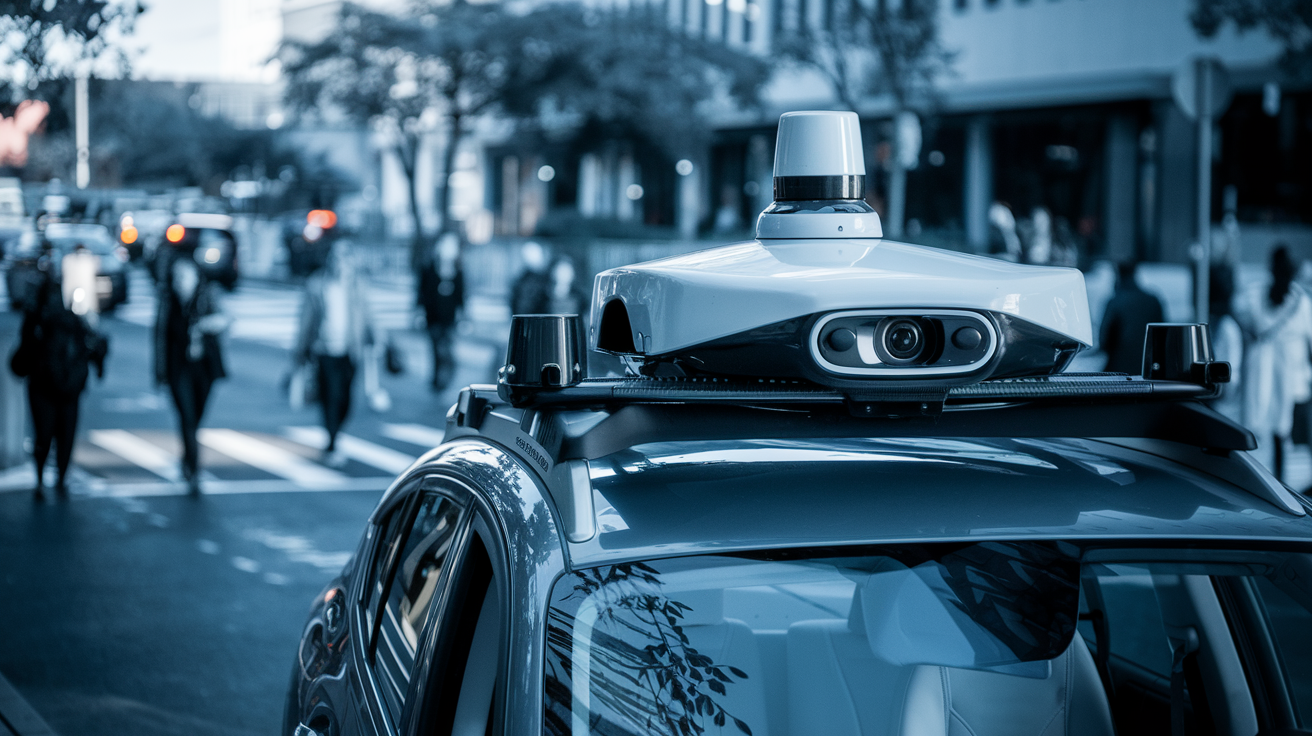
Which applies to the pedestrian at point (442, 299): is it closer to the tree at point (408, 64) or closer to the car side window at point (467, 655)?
the tree at point (408, 64)

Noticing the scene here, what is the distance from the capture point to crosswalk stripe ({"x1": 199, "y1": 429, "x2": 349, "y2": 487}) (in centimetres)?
1113

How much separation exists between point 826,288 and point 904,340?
0.15 meters

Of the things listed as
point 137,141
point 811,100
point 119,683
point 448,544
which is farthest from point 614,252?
point 137,141

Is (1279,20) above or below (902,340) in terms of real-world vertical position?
above

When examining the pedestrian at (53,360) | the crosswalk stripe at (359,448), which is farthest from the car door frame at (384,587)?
the crosswalk stripe at (359,448)

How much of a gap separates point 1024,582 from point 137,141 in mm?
61449

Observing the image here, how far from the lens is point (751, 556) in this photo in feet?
6.77

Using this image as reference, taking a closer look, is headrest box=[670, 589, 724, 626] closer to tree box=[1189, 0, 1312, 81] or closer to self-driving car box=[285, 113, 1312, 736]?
self-driving car box=[285, 113, 1312, 736]

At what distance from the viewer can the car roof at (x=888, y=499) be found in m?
2.05

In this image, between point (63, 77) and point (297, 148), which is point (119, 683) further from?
point (297, 148)

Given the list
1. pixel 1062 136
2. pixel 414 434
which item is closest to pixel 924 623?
pixel 414 434

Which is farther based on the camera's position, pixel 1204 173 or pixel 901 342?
pixel 1204 173

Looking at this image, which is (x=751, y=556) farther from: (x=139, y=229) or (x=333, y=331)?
(x=139, y=229)

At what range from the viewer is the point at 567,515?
205cm
